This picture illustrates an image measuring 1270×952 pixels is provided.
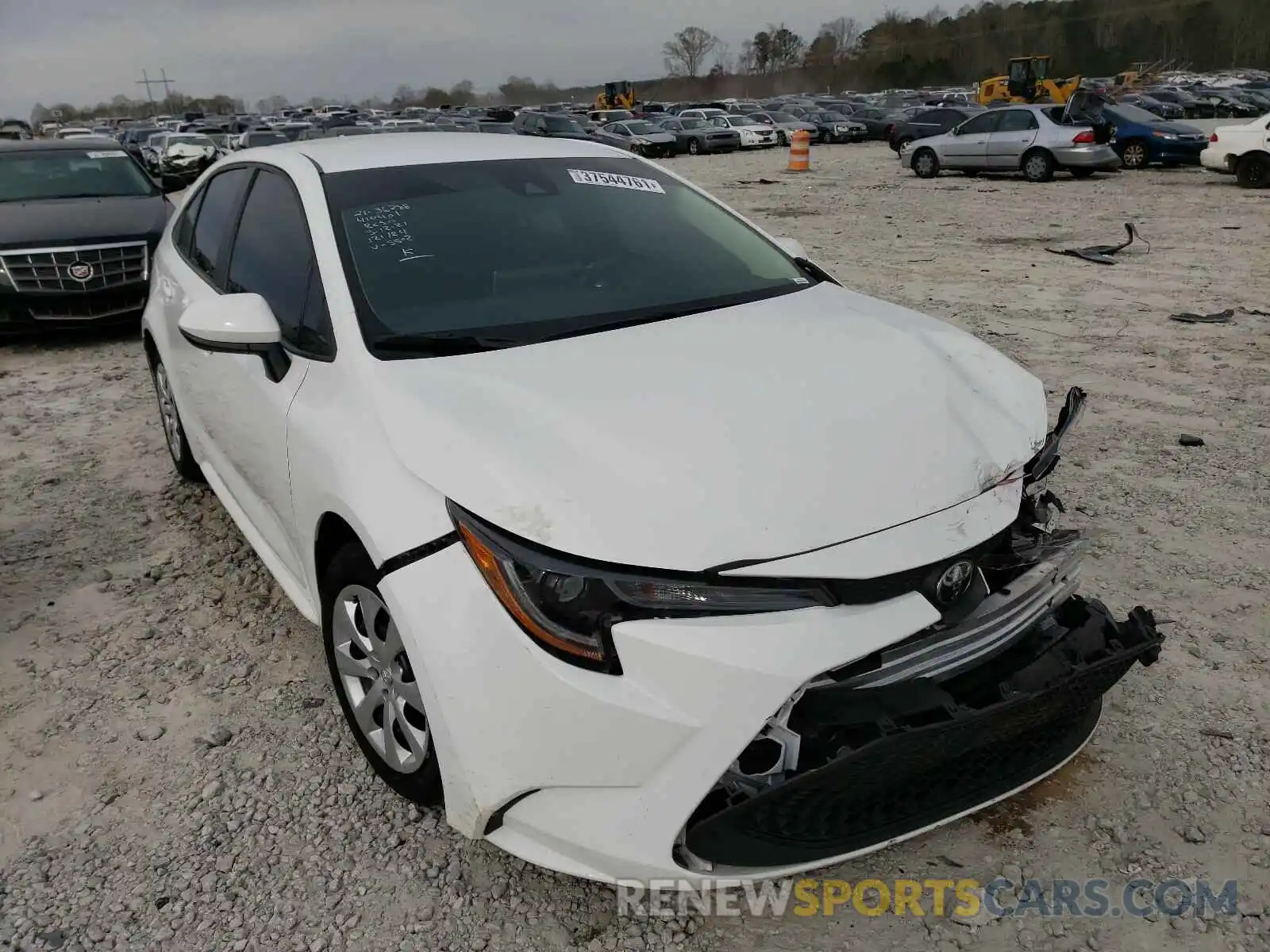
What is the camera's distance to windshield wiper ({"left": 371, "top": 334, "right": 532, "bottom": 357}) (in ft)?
7.83

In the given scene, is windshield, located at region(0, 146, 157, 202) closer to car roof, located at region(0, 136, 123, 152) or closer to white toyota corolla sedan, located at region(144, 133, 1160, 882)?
car roof, located at region(0, 136, 123, 152)

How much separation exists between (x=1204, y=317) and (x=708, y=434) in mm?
6680

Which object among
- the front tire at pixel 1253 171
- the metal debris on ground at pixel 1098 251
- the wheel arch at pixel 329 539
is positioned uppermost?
the wheel arch at pixel 329 539

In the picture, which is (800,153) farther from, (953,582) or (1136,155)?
(953,582)

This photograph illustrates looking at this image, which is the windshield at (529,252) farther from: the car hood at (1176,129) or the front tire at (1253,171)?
the car hood at (1176,129)

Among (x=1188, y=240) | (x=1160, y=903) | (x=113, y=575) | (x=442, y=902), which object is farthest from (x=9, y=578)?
(x=1188, y=240)

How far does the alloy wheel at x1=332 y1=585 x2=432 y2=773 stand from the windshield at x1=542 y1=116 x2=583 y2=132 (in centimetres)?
2563

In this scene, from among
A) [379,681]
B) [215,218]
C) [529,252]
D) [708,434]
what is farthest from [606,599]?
[215,218]

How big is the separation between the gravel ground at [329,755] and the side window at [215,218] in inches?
45.1

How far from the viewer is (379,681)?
2.27 meters

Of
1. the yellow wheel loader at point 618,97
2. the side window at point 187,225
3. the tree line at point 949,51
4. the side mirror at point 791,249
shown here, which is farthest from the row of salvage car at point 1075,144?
the tree line at point 949,51

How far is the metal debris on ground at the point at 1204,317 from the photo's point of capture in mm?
7000

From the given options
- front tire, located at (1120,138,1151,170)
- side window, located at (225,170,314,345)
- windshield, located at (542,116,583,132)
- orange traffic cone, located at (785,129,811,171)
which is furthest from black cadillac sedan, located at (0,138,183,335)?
windshield, located at (542,116,583,132)

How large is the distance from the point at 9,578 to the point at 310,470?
214 centimetres
